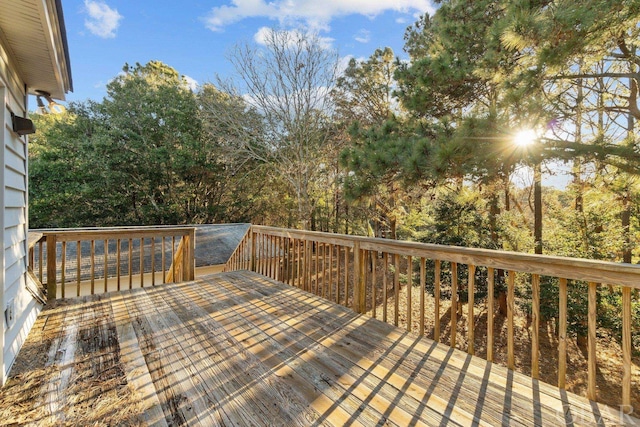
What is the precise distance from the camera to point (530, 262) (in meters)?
1.96

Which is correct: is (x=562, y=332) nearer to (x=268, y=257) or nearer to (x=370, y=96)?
(x=268, y=257)

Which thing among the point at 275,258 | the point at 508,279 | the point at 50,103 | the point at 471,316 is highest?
the point at 50,103

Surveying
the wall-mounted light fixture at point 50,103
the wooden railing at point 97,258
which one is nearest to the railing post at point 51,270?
the wooden railing at point 97,258

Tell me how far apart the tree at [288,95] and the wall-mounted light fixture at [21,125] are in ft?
23.3

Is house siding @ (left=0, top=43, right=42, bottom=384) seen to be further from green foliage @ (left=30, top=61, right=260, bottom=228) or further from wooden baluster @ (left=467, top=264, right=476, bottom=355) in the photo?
green foliage @ (left=30, top=61, right=260, bottom=228)

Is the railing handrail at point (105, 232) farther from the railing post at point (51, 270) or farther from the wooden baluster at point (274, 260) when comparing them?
the wooden baluster at point (274, 260)

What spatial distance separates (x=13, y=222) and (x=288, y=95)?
8051 millimetres

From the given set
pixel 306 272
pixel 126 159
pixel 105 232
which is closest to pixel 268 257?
pixel 306 272

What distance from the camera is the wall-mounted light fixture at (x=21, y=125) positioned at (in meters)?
2.44

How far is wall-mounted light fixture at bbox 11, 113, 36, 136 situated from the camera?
2.44 m

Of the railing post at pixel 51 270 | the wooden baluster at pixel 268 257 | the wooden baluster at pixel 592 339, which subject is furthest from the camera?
the wooden baluster at pixel 268 257

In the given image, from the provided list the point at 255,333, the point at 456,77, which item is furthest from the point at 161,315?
the point at 456,77

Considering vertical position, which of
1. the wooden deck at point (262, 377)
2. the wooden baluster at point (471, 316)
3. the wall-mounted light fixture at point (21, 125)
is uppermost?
the wall-mounted light fixture at point (21, 125)

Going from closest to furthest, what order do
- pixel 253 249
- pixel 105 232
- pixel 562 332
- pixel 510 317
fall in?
pixel 562 332 < pixel 510 317 < pixel 105 232 < pixel 253 249
